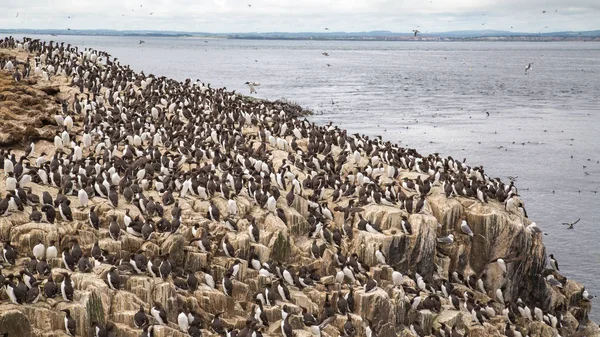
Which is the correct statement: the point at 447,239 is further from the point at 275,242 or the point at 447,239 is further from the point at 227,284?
the point at 227,284

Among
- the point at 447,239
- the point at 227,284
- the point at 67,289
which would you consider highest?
the point at 447,239

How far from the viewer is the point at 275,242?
21.2 metres

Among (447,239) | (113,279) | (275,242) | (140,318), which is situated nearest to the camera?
(140,318)

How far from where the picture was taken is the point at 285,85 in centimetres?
9531

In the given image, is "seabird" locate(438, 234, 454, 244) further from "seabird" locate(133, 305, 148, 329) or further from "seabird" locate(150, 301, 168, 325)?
"seabird" locate(133, 305, 148, 329)

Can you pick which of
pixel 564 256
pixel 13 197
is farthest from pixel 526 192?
pixel 13 197

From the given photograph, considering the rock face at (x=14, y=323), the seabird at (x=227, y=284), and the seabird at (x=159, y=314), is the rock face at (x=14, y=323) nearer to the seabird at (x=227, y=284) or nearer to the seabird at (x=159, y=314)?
the seabird at (x=159, y=314)

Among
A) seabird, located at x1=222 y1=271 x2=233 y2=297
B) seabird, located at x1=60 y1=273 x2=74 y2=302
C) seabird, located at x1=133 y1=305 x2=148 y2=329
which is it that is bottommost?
seabird, located at x1=133 y1=305 x2=148 y2=329

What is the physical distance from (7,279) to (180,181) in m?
7.14

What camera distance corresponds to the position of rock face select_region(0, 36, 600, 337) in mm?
18266

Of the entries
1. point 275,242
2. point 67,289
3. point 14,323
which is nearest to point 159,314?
point 67,289

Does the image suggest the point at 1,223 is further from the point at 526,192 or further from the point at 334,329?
the point at 526,192

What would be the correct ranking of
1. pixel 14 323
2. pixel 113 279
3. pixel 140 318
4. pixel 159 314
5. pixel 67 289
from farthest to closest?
pixel 113 279 → pixel 159 314 → pixel 140 318 → pixel 67 289 → pixel 14 323

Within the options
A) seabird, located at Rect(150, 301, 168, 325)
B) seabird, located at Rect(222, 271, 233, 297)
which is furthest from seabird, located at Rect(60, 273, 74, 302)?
seabird, located at Rect(222, 271, 233, 297)
